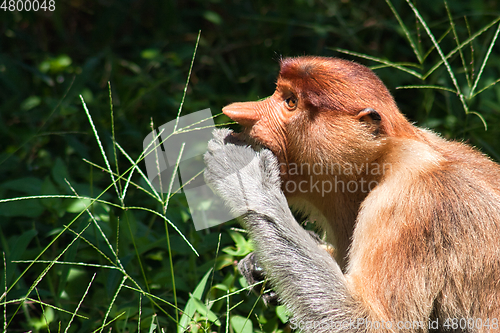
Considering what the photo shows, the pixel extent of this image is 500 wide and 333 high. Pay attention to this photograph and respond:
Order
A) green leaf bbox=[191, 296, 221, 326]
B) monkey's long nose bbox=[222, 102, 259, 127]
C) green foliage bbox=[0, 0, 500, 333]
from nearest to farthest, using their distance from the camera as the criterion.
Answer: monkey's long nose bbox=[222, 102, 259, 127] < green leaf bbox=[191, 296, 221, 326] < green foliage bbox=[0, 0, 500, 333]

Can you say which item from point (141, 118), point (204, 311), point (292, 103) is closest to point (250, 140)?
point (292, 103)

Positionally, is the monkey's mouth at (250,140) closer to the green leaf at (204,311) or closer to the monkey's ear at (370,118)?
the monkey's ear at (370,118)

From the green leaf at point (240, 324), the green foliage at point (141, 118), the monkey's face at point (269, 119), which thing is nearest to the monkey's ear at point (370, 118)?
the monkey's face at point (269, 119)

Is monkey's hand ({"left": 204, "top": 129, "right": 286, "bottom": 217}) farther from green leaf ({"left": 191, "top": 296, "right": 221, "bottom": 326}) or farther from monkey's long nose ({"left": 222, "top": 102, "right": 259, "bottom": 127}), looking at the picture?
green leaf ({"left": 191, "top": 296, "right": 221, "bottom": 326})

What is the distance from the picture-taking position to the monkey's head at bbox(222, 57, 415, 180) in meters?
2.55

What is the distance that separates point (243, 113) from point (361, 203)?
787 mm

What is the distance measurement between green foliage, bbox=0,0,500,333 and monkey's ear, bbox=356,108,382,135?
917 millimetres

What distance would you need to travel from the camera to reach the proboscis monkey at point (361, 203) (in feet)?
7.87

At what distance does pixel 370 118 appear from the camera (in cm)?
252

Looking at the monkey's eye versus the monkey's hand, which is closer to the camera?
the monkey's hand

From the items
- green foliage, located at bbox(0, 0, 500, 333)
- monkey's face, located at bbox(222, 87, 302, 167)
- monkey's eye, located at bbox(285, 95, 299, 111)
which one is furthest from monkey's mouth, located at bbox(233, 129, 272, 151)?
green foliage, located at bbox(0, 0, 500, 333)

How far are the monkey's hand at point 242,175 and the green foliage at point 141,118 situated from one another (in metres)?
0.35

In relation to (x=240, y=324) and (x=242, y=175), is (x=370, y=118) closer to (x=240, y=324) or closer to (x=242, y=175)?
(x=242, y=175)

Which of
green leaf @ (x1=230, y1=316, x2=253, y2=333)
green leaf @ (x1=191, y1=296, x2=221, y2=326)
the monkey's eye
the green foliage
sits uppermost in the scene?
the monkey's eye
